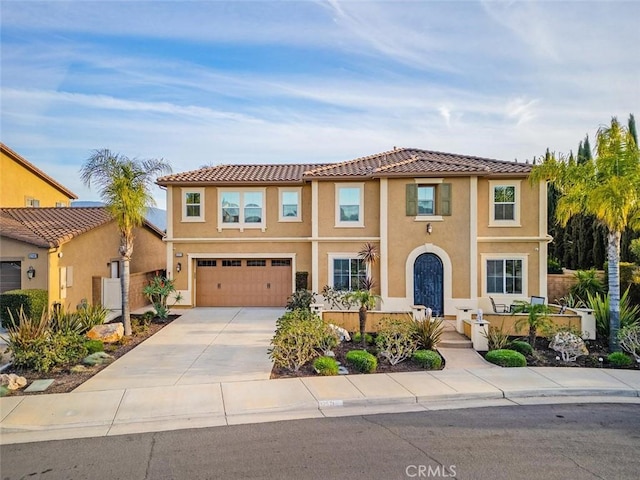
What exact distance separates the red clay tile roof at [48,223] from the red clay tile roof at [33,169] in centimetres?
450

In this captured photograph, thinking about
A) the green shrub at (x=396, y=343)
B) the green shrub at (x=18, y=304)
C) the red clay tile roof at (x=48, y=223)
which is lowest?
the green shrub at (x=396, y=343)

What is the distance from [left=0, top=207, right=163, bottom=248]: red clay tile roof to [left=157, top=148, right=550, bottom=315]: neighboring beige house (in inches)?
140

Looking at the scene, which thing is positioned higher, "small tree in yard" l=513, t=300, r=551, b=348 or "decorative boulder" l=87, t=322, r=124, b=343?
"small tree in yard" l=513, t=300, r=551, b=348

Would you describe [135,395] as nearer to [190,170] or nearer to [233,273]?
[233,273]

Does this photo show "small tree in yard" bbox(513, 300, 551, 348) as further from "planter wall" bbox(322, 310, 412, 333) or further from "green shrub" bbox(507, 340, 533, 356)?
"planter wall" bbox(322, 310, 412, 333)

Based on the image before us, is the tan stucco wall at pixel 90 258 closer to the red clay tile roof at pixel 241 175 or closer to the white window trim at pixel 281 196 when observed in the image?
the red clay tile roof at pixel 241 175

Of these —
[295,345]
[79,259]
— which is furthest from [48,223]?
[295,345]

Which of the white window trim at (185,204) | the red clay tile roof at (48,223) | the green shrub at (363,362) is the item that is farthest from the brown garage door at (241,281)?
the green shrub at (363,362)

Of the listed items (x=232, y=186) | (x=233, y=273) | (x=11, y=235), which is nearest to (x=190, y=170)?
(x=232, y=186)

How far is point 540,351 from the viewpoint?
12.2 m

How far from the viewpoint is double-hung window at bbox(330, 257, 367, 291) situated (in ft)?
60.4

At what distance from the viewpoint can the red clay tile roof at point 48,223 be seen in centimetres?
1559

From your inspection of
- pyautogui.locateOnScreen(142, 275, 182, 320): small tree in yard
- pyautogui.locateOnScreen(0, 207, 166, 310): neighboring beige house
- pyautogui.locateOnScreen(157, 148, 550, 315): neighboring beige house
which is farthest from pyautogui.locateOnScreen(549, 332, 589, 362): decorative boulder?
pyautogui.locateOnScreen(0, 207, 166, 310): neighboring beige house

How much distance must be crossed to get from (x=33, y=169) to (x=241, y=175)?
45.2ft
